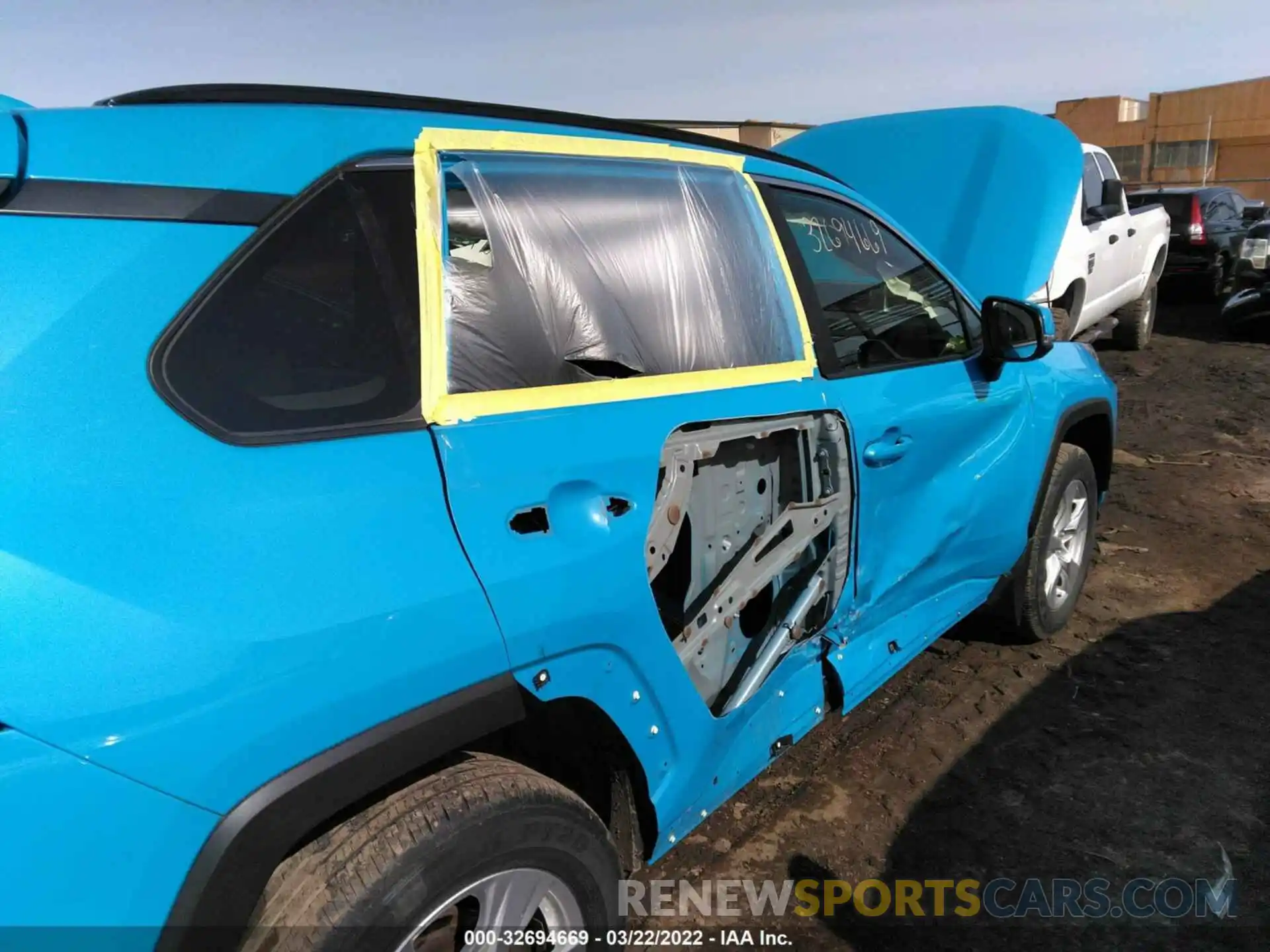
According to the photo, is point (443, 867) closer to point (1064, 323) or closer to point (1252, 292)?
point (1064, 323)

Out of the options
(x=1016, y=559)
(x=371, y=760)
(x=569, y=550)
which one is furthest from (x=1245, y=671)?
(x=371, y=760)

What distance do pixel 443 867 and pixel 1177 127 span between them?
1764 inches

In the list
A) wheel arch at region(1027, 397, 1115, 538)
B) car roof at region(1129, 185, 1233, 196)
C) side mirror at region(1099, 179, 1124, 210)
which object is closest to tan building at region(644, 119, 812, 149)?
car roof at region(1129, 185, 1233, 196)

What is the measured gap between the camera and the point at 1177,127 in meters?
37.0

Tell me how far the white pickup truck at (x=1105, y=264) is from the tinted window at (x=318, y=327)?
5.12 meters

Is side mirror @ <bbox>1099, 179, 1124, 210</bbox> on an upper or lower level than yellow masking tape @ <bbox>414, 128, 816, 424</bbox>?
lower

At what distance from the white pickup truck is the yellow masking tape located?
4.43m

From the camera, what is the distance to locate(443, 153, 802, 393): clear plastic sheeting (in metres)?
1.74

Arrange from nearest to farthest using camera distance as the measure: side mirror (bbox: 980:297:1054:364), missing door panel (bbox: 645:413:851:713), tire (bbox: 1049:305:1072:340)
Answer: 1. missing door panel (bbox: 645:413:851:713)
2. side mirror (bbox: 980:297:1054:364)
3. tire (bbox: 1049:305:1072:340)

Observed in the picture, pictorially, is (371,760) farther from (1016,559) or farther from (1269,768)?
(1269,768)

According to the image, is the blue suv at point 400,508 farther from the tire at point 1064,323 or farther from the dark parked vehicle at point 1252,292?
the dark parked vehicle at point 1252,292

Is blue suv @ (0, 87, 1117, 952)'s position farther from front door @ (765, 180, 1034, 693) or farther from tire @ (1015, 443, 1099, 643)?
tire @ (1015, 443, 1099, 643)

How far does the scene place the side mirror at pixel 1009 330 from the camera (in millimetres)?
2994

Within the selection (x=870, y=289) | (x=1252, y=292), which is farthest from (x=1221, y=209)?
(x=870, y=289)
